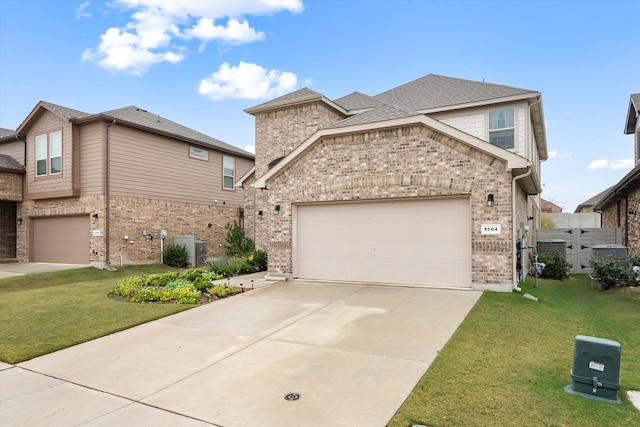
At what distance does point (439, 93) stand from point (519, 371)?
517 inches

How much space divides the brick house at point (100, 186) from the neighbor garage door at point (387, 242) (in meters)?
9.02

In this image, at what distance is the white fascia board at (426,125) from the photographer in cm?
871

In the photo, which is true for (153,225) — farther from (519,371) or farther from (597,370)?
(597,370)

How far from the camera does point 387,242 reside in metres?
10.3

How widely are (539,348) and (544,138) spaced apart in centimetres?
1557

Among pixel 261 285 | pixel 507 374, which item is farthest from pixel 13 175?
pixel 507 374

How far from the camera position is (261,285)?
1068 cm

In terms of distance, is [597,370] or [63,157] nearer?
[597,370]

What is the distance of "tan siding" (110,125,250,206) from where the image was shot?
52.9 feet

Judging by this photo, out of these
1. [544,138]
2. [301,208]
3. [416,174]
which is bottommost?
[301,208]

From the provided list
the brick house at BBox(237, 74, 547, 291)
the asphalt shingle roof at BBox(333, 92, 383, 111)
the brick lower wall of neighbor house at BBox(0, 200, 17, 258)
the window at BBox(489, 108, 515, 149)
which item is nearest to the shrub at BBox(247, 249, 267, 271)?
the brick house at BBox(237, 74, 547, 291)

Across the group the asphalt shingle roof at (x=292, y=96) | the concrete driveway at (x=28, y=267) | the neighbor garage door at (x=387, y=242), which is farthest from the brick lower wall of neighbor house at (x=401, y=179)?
the concrete driveway at (x=28, y=267)

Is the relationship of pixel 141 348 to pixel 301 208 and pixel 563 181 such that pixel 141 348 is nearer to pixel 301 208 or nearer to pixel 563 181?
pixel 301 208

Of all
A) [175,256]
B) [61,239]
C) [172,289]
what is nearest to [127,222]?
[175,256]
